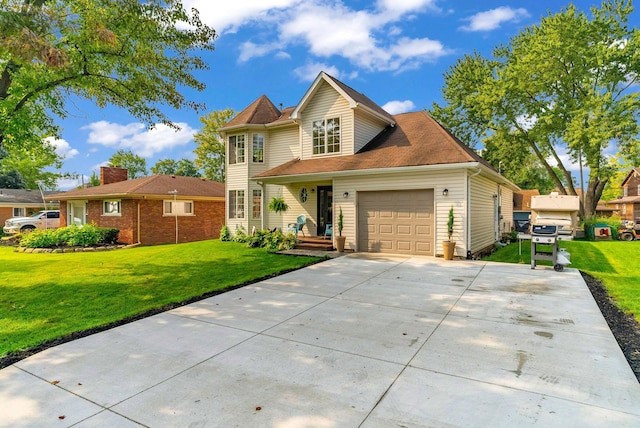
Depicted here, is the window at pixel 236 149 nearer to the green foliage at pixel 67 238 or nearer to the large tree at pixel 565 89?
the green foliage at pixel 67 238

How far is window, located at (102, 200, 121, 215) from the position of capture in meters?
19.0

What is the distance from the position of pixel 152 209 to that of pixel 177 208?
1493 mm

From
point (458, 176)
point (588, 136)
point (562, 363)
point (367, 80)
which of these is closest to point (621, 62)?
point (588, 136)

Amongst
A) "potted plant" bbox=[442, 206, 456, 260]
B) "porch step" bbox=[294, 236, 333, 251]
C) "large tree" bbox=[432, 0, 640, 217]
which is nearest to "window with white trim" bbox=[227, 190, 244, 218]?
"porch step" bbox=[294, 236, 333, 251]

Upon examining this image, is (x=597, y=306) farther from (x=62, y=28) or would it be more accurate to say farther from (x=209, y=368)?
(x=62, y=28)

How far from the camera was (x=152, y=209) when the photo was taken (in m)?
18.8

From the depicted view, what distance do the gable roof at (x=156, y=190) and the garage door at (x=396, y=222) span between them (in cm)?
1211

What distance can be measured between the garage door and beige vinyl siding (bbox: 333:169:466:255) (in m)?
0.23

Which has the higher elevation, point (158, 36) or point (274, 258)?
point (158, 36)

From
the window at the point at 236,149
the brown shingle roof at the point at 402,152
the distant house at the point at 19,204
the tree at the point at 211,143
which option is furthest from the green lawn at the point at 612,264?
the distant house at the point at 19,204

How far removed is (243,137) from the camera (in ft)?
57.3

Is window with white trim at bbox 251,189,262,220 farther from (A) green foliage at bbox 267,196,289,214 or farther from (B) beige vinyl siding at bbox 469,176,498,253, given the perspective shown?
(B) beige vinyl siding at bbox 469,176,498,253

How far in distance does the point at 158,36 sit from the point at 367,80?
47.1 feet

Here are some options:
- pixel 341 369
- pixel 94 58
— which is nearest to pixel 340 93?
pixel 94 58
